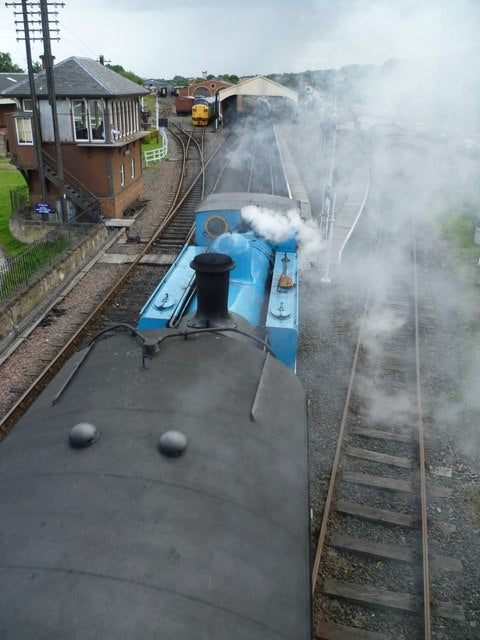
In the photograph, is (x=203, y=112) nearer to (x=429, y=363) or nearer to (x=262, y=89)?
(x=262, y=89)

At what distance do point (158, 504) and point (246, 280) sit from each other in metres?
5.13

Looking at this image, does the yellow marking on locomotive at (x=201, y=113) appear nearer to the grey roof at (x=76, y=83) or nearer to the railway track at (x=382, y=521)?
the grey roof at (x=76, y=83)

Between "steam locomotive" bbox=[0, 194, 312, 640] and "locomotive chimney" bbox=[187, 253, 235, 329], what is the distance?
76 cm

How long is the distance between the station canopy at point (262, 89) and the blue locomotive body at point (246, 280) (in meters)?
28.6

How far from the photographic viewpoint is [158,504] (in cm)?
287

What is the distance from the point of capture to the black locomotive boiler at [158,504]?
7.85 feet

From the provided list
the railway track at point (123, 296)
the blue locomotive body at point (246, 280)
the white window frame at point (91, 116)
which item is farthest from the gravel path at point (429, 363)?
the white window frame at point (91, 116)

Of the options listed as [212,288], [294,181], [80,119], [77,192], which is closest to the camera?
[212,288]

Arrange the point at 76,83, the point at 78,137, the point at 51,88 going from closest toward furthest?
the point at 51,88 → the point at 76,83 → the point at 78,137

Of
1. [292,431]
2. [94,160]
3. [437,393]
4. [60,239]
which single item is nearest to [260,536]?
[292,431]

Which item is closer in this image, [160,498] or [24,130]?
[160,498]

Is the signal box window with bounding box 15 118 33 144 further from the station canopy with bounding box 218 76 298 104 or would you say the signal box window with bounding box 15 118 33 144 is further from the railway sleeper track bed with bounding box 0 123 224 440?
the station canopy with bounding box 218 76 298 104

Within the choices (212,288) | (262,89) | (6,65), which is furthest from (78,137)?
(6,65)

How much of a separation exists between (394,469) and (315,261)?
837cm
